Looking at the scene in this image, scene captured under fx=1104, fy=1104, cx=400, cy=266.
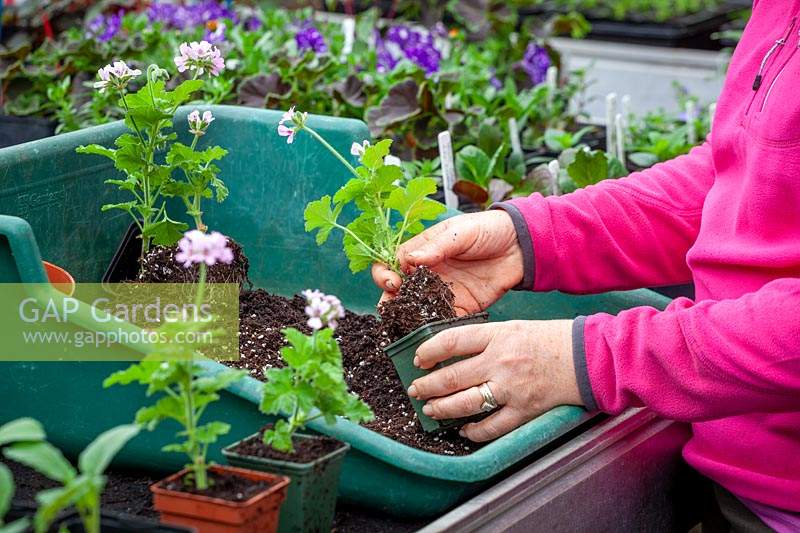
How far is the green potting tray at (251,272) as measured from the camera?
1104 mm

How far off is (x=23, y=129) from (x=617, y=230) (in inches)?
47.9

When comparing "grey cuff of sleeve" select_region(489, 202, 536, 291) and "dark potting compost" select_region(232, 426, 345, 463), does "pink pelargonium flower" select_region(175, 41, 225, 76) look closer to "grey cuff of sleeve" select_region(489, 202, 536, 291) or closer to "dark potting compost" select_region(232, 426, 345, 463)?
"grey cuff of sleeve" select_region(489, 202, 536, 291)

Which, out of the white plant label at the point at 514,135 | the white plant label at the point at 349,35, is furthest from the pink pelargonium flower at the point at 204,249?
the white plant label at the point at 349,35

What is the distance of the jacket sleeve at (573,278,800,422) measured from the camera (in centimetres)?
115

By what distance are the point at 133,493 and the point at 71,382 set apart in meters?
0.13

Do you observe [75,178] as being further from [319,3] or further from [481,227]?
[319,3]

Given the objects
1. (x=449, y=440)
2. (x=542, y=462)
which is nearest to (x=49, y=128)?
(x=449, y=440)

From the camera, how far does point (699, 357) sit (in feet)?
3.86

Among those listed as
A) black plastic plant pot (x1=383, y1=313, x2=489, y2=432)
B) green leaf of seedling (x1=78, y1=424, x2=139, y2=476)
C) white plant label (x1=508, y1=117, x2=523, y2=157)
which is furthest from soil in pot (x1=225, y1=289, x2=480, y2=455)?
white plant label (x1=508, y1=117, x2=523, y2=157)

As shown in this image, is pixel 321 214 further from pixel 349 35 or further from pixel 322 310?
pixel 349 35

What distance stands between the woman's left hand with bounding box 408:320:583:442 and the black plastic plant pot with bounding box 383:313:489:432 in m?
0.03

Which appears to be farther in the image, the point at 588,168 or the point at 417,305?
the point at 588,168

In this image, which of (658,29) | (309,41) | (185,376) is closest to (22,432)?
(185,376)

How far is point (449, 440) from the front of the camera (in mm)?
1307
